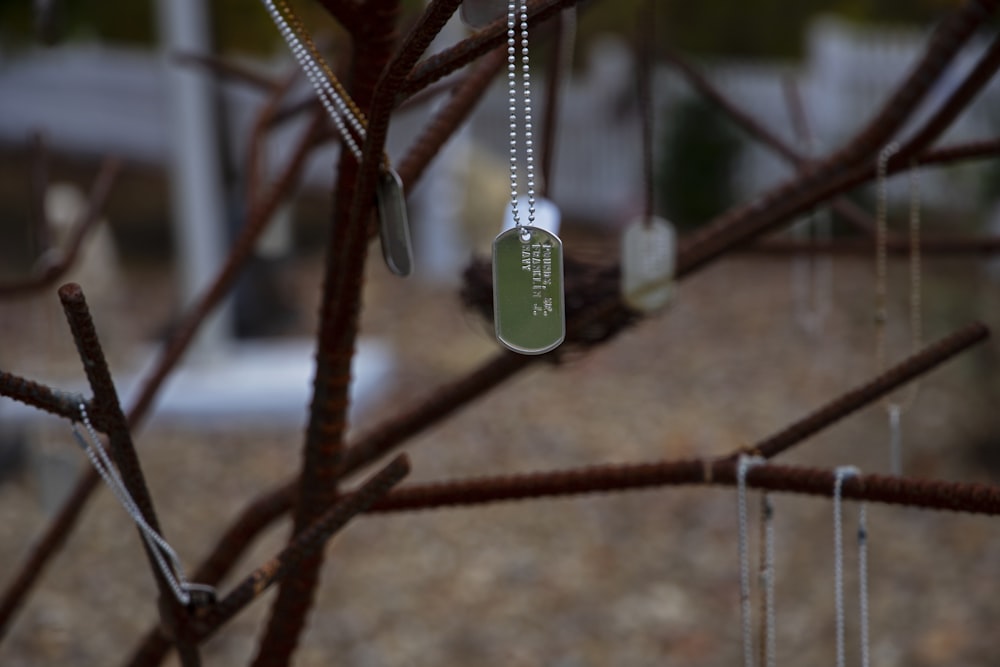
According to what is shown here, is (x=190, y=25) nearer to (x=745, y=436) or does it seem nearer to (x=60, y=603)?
(x=60, y=603)

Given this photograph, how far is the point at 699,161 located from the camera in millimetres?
6094

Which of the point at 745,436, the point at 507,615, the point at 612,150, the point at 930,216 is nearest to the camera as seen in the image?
the point at 507,615

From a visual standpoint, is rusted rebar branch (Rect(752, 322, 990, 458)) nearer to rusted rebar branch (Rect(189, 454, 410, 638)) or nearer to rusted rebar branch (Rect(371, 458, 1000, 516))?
rusted rebar branch (Rect(371, 458, 1000, 516))

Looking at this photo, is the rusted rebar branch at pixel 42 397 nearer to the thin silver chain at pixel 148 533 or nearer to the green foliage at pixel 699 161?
the thin silver chain at pixel 148 533

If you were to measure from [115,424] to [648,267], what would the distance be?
0.63 metres

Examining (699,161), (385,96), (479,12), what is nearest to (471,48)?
(385,96)

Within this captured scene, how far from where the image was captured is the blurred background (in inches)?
115

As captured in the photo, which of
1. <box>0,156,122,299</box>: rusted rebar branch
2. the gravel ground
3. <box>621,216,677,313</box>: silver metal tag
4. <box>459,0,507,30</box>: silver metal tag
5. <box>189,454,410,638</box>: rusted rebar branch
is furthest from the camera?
the gravel ground

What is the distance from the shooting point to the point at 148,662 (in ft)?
3.44

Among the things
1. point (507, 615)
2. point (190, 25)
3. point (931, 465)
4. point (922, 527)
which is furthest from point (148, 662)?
point (190, 25)

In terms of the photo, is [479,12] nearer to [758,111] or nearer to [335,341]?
[335,341]

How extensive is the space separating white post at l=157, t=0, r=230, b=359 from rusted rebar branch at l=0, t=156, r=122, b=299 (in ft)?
8.20

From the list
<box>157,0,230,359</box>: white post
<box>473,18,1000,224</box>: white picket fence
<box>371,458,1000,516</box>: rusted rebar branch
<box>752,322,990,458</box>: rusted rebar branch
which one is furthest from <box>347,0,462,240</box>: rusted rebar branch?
<box>473,18,1000,224</box>: white picket fence

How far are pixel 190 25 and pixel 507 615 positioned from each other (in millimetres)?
2327
